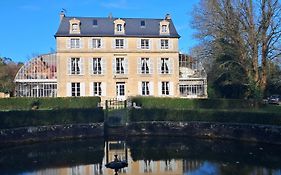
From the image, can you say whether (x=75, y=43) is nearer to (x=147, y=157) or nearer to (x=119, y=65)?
(x=119, y=65)

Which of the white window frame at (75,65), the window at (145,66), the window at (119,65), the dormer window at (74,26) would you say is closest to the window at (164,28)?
the window at (145,66)

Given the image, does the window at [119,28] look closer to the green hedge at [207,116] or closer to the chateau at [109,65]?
the chateau at [109,65]

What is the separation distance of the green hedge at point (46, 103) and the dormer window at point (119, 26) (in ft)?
33.7

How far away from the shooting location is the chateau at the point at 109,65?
118ft

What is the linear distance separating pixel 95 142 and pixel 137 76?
63.2 feet

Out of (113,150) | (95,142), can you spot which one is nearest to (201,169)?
(113,150)

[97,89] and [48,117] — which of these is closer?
[48,117]

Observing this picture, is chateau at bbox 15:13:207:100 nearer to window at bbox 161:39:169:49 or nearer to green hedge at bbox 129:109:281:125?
window at bbox 161:39:169:49

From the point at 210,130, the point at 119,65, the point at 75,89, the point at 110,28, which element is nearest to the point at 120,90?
the point at 119,65

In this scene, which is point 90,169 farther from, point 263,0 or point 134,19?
point 134,19

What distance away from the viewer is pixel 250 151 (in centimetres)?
1462

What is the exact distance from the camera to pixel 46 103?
28.5m

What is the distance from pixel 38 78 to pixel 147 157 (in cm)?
2549

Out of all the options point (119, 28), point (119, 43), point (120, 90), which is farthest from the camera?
point (119, 28)
